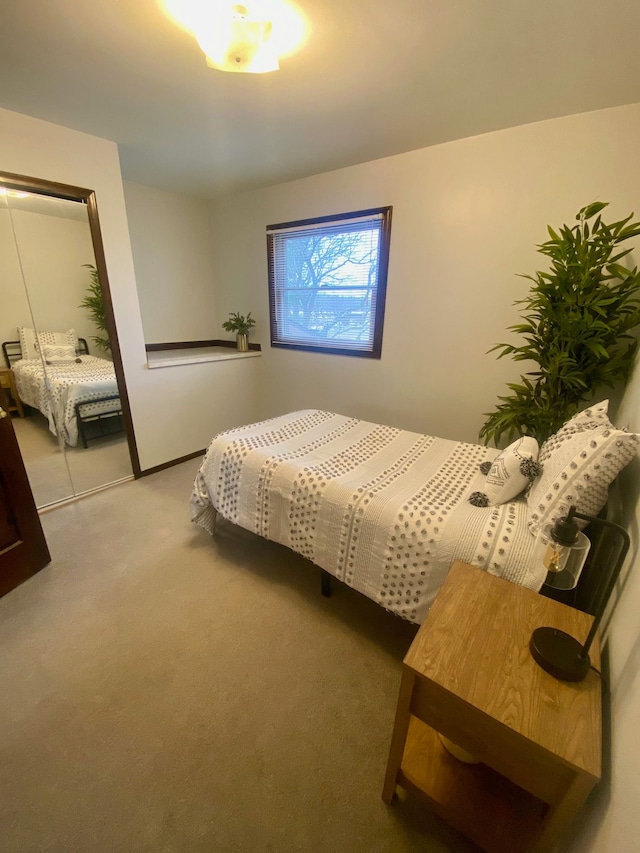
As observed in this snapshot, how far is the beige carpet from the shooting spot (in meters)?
0.98

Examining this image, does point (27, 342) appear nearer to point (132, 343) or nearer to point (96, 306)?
point (96, 306)

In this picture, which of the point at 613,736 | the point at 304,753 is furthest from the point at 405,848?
the point at 613,736

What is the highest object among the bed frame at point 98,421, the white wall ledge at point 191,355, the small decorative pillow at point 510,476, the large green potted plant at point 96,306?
the large green potted plant at point 96,306

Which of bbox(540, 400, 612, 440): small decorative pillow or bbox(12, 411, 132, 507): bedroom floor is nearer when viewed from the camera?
bbox(540, 400, 612, 440): small decorative pillow

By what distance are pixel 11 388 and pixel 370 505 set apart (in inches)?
94.9

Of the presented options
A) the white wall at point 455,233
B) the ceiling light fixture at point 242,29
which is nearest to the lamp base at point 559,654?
the white wall at point 455,233

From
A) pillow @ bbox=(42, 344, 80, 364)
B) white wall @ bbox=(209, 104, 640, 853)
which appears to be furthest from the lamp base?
pillow @ bbox=(42, 344, 80, 364)

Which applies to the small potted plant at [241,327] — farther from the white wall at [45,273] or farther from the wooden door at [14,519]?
the wooden door at [14,519]

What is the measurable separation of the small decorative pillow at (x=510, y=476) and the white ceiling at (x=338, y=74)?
158cm

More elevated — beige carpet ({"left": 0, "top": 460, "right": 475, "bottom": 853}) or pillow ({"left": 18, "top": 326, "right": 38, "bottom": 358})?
pillow ({"left": 18, "top": 326, "right": 38, "bottom": 358})

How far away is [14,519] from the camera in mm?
1740

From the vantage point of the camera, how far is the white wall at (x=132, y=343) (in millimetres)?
2006

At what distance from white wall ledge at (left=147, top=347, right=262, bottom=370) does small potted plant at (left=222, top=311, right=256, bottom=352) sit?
0.09m

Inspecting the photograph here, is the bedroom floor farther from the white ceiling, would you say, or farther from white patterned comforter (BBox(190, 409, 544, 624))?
the white ceiling
